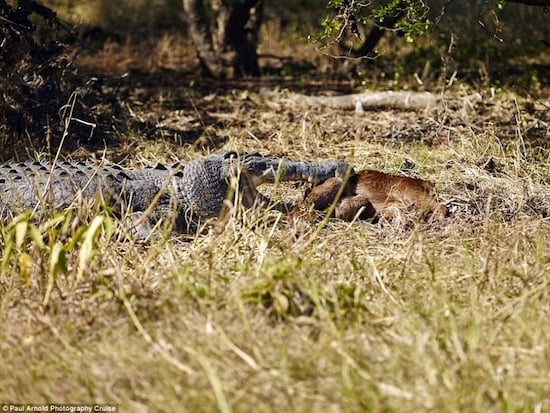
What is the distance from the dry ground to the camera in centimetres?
269

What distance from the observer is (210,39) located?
9.70 metres

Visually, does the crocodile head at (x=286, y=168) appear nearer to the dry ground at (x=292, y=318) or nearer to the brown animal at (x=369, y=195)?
the brown animal at (x=369, y=195)

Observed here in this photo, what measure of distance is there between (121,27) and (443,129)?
6519mm

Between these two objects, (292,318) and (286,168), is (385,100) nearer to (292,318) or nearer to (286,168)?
(286,168)

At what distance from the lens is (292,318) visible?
3104 mm

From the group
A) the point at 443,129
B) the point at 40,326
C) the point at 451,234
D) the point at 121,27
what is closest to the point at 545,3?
the point at 443,129

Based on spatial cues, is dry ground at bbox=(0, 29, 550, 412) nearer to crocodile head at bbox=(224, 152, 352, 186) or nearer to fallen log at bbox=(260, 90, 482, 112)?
crocodile head at bbox=(224, 152, 352, 186)

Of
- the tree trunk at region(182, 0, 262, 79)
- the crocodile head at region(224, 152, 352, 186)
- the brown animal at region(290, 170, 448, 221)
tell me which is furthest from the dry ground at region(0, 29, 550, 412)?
the tree trunk at region(182, 0, 262, 79)

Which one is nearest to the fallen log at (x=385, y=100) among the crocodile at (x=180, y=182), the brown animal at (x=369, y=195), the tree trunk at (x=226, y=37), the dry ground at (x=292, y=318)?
the tree trunk at (x=226, y=37)

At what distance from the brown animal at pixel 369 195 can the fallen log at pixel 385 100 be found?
2621 millimetres

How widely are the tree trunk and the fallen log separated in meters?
1.51

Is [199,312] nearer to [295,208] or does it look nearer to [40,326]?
[40,326]

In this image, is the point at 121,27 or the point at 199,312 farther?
the point at 121,27

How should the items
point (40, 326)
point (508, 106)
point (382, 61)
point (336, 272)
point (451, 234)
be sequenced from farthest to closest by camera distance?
1. point (382, 61)
2. point (508, 106)
3. point (451, 234)
4. point (336, 272)
5. point (40, 326)
